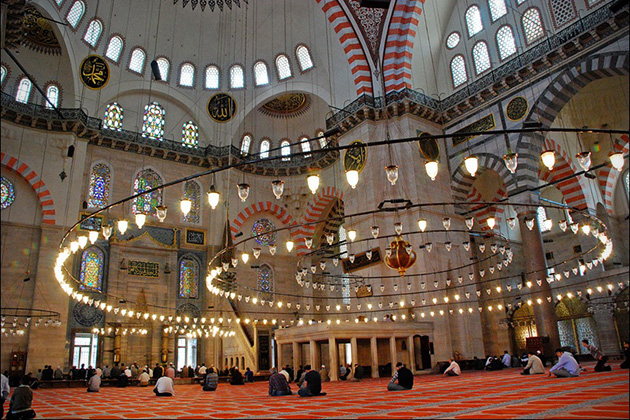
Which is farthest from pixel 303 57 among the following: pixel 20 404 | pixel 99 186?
pixel 20 404

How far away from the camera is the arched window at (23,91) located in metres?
16.4

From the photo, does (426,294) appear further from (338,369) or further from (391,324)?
(338,369)

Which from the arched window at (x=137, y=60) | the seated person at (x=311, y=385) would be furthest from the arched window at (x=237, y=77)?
the seated person at (x=311, y=385)

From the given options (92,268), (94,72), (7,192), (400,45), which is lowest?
(92,268)

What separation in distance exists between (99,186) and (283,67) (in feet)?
28.2

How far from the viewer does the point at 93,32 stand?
17.4 metres

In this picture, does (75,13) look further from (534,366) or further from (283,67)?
(534,366)

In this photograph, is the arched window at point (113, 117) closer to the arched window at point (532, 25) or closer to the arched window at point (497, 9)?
the arched window at point (497, 9)

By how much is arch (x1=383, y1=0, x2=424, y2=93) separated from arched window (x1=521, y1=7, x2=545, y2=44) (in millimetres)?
3193

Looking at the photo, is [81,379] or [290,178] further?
[290,178]

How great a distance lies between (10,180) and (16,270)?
296 cm

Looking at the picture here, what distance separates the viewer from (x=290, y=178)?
21.4 metres

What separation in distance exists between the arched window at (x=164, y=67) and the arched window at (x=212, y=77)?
1574 mm

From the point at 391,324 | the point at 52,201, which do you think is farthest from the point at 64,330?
the point at 391,324
